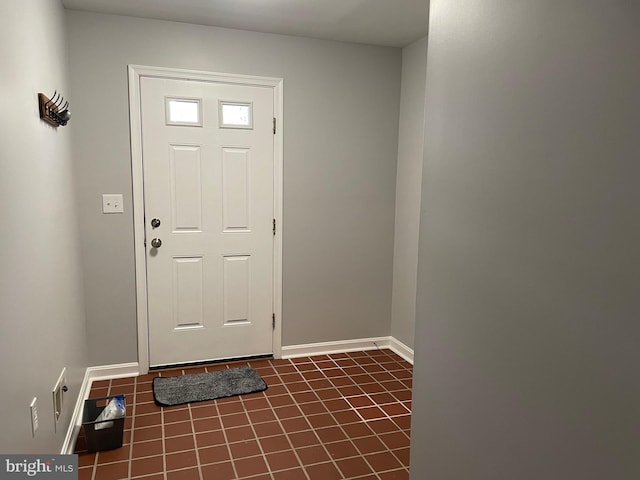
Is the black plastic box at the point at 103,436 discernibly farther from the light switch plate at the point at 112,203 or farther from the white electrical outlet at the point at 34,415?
the light switch plate at the point at 112,203

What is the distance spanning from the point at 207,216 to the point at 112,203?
637 millimetres

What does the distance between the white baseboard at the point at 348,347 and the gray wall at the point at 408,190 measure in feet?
0.24

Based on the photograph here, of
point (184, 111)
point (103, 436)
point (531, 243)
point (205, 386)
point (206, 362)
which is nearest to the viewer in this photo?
point (531, 243)

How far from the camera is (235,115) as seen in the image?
3.34 m

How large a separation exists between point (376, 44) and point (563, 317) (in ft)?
9.93

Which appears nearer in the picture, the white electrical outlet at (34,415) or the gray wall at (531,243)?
the gray wall at (531,243)

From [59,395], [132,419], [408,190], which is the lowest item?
[132,419]

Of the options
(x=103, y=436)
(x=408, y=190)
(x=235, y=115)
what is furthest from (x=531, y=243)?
(x=235, y=115)

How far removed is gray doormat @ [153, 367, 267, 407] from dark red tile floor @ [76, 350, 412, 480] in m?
0.06

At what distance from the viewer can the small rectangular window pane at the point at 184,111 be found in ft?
10.5

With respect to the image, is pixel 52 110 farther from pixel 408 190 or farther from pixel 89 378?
pixel 408 190

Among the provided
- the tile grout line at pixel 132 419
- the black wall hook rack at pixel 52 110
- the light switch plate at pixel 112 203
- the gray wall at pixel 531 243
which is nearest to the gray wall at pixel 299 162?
the light switch plate at pixel 112 203

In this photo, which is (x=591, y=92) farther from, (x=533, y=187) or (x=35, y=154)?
(x=35, y=154)

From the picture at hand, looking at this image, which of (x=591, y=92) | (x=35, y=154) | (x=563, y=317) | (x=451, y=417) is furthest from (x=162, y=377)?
(x=591, y=92)
